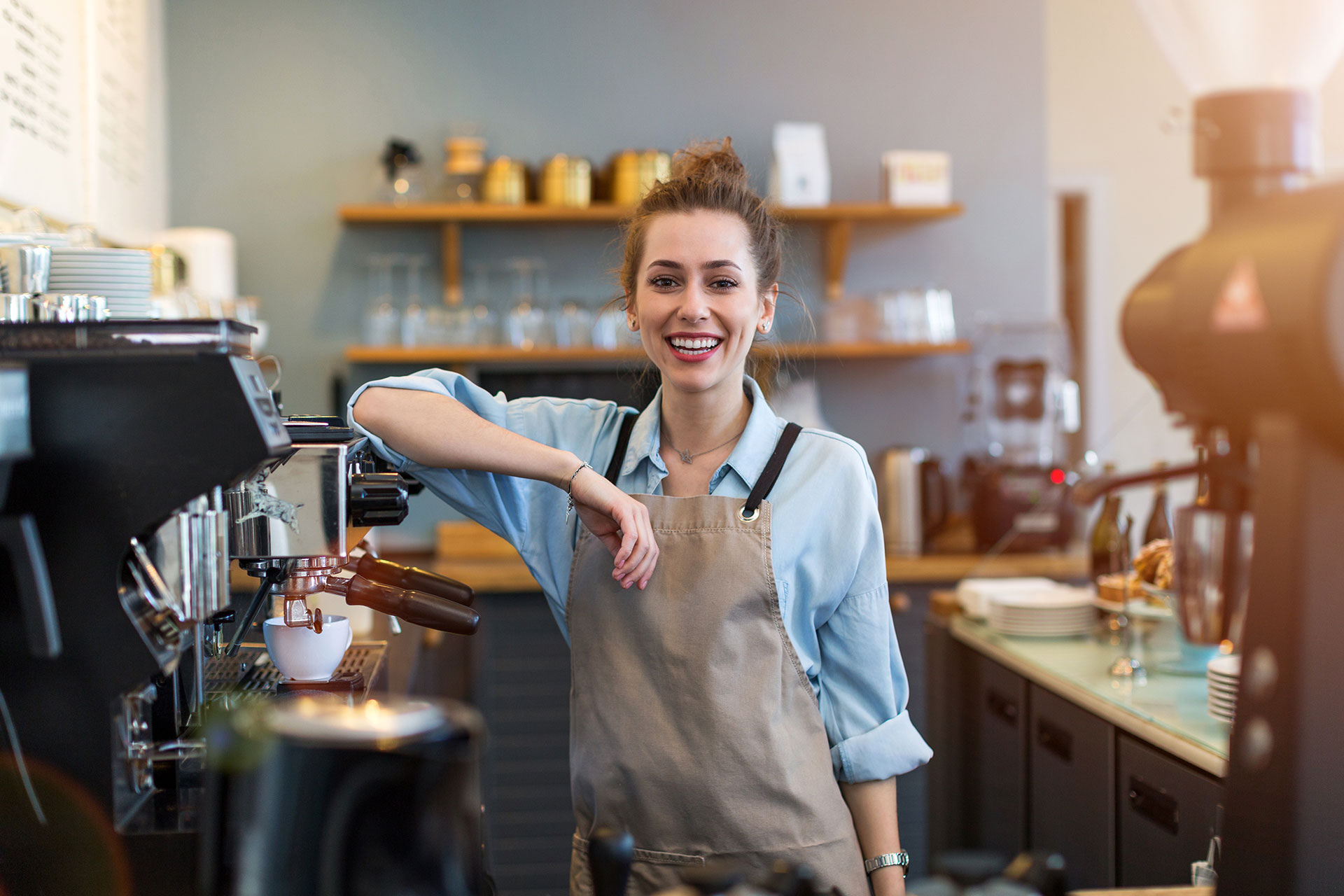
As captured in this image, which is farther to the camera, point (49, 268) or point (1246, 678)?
point (49, 268)

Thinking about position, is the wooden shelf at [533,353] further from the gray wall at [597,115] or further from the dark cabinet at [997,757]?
the dark cabinet at [997,757]

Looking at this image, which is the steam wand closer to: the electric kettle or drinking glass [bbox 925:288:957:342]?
the electric kettle

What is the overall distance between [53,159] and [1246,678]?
2550 mm

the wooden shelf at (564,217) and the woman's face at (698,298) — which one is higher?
the wooden shelf at (564,217)

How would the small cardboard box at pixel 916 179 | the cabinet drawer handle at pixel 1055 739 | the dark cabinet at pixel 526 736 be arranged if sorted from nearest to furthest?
the cabinet drawer handle at pixel 1055 739 → the dark cabinet at pixel 526 736 → the small cardboard box at pixel 916 179

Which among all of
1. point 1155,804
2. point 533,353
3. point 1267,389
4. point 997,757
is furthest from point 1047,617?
point 533,353

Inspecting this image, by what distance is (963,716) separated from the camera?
2570 mm

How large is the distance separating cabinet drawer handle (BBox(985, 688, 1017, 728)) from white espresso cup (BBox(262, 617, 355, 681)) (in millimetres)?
1529

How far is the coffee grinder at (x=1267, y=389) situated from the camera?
0.63 metres

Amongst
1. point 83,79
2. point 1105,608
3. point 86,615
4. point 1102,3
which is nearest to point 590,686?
point 86,615

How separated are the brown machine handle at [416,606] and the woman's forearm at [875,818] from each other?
1.73 ft

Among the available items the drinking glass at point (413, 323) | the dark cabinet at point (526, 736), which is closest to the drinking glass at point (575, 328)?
the drinking glass at point (413, 323)

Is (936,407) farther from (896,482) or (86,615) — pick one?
(86,615)

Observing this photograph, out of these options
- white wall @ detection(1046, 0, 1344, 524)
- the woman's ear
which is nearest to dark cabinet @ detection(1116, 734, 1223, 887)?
the woman's ear
